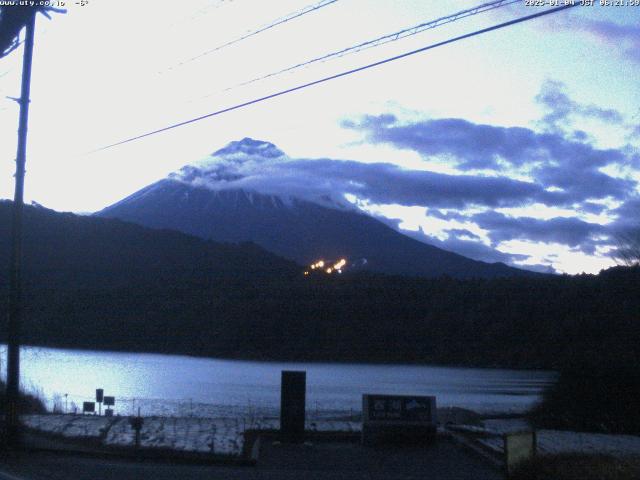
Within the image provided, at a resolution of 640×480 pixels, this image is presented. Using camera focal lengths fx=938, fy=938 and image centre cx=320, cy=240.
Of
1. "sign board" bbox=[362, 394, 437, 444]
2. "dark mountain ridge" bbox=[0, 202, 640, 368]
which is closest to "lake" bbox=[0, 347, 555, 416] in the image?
"dark mountain ridge" bbox=[0, 202, 640, 368]

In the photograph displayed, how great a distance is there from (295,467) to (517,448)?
193 inches

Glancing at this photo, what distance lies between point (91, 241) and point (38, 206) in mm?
4986

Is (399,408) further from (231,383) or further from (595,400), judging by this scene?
(231,383)

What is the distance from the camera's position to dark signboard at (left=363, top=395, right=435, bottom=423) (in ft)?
63.1

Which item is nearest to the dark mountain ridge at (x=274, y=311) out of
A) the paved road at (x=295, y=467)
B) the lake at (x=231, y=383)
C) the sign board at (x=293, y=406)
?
the lake at (x=231, y=383)

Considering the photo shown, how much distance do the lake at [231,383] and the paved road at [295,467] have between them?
39.3 feet

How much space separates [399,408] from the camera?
19.5 meters

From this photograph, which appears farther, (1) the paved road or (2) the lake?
(2) the lake

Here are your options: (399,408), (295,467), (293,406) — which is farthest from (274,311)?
(295,467)

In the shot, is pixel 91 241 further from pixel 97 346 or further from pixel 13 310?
pixel 13 310

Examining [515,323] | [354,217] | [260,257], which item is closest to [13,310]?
[515,323]

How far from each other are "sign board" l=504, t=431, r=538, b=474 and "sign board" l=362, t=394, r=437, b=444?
5879 mm

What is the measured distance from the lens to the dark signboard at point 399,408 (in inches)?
757

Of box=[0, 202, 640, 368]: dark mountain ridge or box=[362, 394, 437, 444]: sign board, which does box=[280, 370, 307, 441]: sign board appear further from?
box=[0, 202, 640, 368]: dark mountain ridge
